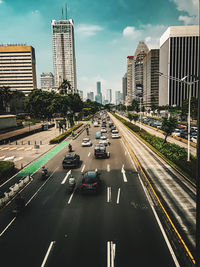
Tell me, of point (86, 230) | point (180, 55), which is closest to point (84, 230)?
point (86, 230)

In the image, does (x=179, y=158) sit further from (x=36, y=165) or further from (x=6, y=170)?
(x=6, y=170)

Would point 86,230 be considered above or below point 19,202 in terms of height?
below

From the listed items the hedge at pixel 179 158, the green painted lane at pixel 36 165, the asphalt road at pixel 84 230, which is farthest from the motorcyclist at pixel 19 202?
the hedge at pixel 179 158

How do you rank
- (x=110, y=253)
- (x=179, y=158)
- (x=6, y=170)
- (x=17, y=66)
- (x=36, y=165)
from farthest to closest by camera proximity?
1. (x=17, y=66)
2. (x=36, y=165)
3. (x=179, y=158)
4. (x=6, y=170)
5. (x=110, y=253)

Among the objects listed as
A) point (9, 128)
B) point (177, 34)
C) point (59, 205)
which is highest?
point (177, 34)

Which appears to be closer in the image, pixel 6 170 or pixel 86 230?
pixel 86 230

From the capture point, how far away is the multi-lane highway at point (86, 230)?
8.06 meters

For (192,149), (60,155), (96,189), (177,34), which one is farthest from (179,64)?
(96,189)

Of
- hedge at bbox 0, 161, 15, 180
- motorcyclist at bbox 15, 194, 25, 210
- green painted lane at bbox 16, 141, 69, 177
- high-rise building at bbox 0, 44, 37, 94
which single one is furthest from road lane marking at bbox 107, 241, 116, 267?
high-rise building at bbox 0, 44, 37, 94

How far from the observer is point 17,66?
496ft

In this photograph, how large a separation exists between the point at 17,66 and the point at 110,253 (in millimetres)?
172588

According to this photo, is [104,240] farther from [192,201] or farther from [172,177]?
[172,177]

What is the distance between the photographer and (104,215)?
1155 centimetres

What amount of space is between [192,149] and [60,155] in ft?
75.6
